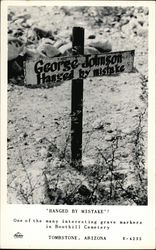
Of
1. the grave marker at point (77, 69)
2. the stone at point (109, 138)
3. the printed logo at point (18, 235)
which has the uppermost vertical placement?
the grave marker at point (77, 69)

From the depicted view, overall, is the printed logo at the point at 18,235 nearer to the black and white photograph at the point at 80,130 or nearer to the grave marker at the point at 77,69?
the black and white photograph at the point at 80,130

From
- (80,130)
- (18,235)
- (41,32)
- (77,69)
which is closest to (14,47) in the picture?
(41,32)

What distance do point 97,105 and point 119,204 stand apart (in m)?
0.36

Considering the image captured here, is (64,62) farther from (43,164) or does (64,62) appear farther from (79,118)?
(43,164)

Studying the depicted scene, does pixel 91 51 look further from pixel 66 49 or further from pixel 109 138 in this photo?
pixel 109 138

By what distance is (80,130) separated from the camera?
1.67 meters

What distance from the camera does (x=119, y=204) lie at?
166cm

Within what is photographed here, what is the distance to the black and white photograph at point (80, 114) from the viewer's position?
167cm

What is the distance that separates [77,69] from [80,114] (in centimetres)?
16

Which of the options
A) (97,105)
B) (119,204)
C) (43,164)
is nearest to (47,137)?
(43,164)

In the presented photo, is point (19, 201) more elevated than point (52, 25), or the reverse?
point (52, 25)

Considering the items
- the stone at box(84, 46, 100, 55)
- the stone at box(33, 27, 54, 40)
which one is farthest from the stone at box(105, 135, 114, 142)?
the stone at box(33, 27, 54, 40)

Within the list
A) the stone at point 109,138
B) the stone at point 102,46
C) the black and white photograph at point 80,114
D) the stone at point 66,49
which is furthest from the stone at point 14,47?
the stone at point 109,138

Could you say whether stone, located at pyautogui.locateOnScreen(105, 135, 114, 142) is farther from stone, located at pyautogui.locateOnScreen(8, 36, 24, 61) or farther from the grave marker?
stone, located at pyautogui.locateOnScreen(8, 36, 24, 61)
